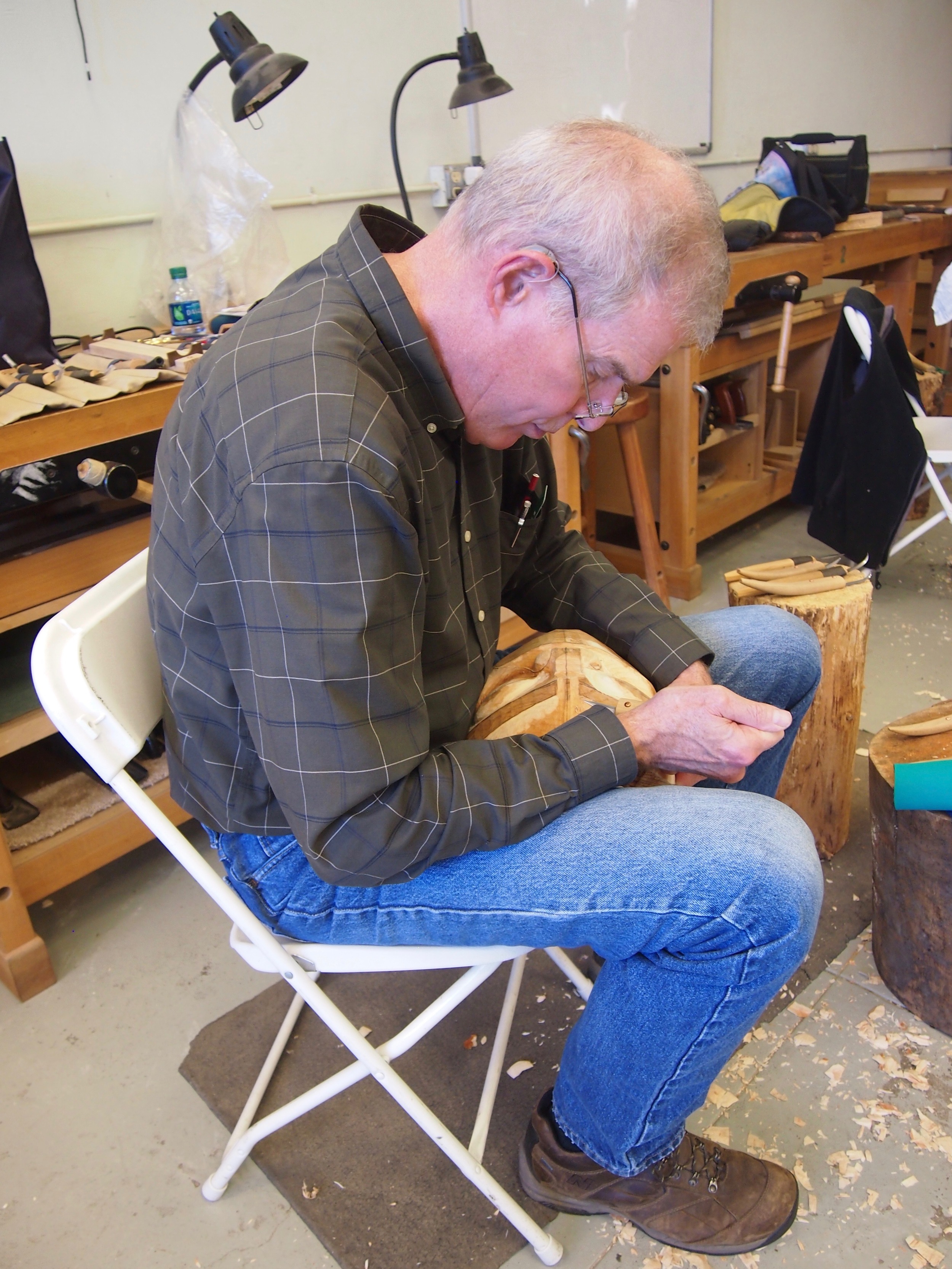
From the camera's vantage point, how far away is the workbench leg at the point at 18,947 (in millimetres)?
1676

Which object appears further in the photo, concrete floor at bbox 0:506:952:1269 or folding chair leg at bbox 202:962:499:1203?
concrete floor at bbox 0:506:952:1269

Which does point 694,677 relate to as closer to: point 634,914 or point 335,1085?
point 634,914

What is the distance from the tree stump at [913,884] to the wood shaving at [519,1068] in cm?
63

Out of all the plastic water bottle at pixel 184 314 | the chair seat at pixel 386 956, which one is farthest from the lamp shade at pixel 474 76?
the chair seat at pixel 386 956

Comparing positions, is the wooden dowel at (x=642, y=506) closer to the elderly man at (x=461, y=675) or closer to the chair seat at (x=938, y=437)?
the chair seat at (x=938, y=437)

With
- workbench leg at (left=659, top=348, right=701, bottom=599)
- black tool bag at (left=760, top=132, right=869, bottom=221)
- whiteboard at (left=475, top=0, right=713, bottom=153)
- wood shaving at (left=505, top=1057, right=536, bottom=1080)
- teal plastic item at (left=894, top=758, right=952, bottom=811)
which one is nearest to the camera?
teal plastic item at (left=894, top=758, right=952, bottom=811)

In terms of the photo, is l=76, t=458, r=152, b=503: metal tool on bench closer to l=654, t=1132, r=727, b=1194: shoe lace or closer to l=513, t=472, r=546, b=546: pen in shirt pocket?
l=513, t=472, r=546, b=546: pen in shirt pocket

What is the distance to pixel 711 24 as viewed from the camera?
150 inches

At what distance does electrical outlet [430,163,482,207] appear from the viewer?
2.95 m

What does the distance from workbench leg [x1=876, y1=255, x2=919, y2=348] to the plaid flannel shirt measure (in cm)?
352

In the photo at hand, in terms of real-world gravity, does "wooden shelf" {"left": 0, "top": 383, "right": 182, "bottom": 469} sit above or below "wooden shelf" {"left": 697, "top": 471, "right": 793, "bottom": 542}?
above

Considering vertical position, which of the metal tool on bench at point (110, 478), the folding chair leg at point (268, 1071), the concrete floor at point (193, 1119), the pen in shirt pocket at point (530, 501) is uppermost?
the metal tool on bench at point (110, 478)

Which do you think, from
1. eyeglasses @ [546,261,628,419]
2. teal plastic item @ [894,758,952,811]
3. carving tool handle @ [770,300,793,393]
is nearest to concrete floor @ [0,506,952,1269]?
teal plastic item @ [894,758,952,811]

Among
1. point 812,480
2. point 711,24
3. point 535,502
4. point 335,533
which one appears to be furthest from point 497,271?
point 711,24
